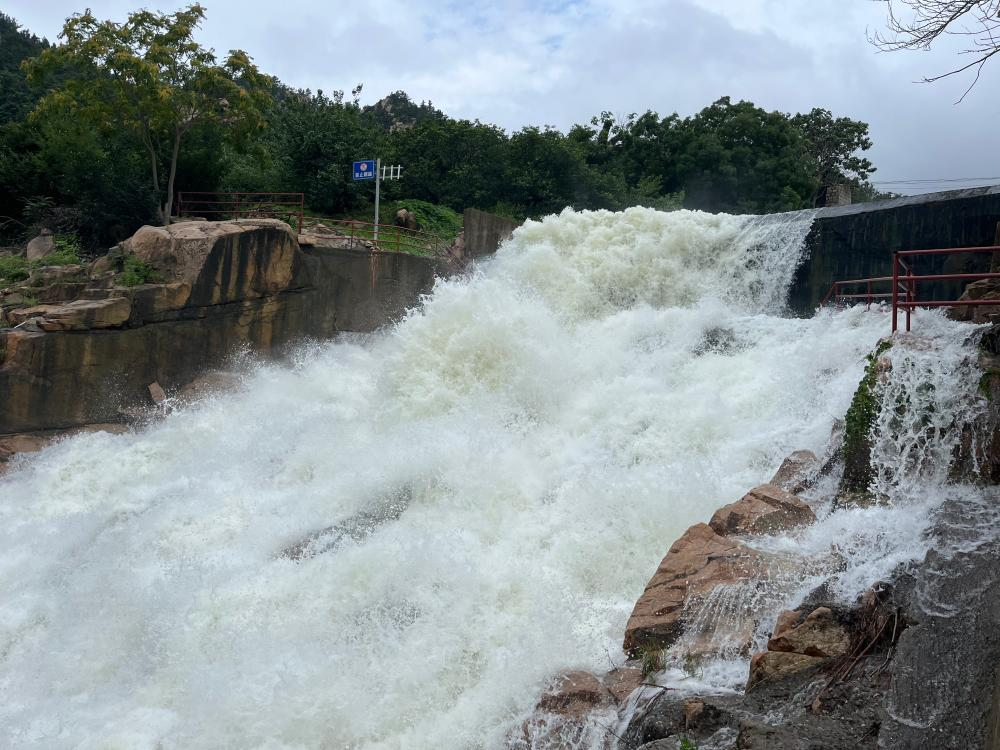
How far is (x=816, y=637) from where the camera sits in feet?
16.3

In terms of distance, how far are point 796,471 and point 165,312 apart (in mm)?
11705

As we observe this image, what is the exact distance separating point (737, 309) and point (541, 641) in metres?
9.77

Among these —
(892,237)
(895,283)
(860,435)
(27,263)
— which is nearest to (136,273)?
(27,263)

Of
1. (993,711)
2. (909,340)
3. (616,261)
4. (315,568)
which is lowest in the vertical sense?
(315,568)

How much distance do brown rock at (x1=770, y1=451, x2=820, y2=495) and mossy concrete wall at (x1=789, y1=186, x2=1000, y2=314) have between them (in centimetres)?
588

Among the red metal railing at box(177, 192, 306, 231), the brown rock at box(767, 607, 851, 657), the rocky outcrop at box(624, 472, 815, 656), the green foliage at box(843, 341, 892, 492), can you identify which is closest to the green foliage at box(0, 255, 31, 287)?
the red metal railing at box(177, 192, 306, 231)

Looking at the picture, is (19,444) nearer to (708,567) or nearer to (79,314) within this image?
(79,314)

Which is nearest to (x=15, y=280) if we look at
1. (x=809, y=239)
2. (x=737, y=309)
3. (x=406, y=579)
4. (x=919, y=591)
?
(x=406, y=579)

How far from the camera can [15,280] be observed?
51.8 feet

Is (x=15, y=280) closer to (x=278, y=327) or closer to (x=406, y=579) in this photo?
(x=278, y=327)

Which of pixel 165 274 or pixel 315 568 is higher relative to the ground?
pixel 165 274

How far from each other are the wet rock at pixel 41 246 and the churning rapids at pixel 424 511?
237 inches

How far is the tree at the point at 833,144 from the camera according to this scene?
3597 cm

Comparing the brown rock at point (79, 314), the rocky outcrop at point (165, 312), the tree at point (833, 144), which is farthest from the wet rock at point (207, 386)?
the tree at point (833, 144)
